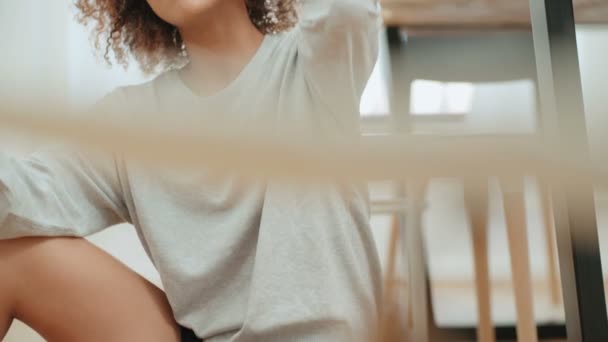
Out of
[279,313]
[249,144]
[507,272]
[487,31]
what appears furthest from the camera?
[507,272]

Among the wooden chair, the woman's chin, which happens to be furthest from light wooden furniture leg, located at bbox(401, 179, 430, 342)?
the woman's chin

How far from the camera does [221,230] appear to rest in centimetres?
67

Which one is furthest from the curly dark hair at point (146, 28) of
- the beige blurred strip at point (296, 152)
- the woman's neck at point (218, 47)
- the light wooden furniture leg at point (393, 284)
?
the light wooden furniture leg at point (393, 284)

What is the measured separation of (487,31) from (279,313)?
0.78 metres

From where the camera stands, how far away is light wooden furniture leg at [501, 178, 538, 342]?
86 cm

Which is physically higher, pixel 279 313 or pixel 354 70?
pixel 354 70

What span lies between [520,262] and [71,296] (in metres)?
0.56

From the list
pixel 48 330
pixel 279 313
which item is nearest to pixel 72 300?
pixel 48 330

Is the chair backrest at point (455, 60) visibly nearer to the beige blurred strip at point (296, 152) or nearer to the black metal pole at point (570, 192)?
the black metal pole at point (570, 192)

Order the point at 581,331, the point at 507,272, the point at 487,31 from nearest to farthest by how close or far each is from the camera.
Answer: the point at 581,331, the point at 487,31, the point at 507,272

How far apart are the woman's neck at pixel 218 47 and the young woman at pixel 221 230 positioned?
0.8 inches

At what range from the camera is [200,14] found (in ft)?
2.48

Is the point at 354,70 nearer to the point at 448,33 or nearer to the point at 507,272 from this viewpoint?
the point at 448,33

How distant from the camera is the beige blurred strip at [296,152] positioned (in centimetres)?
37
